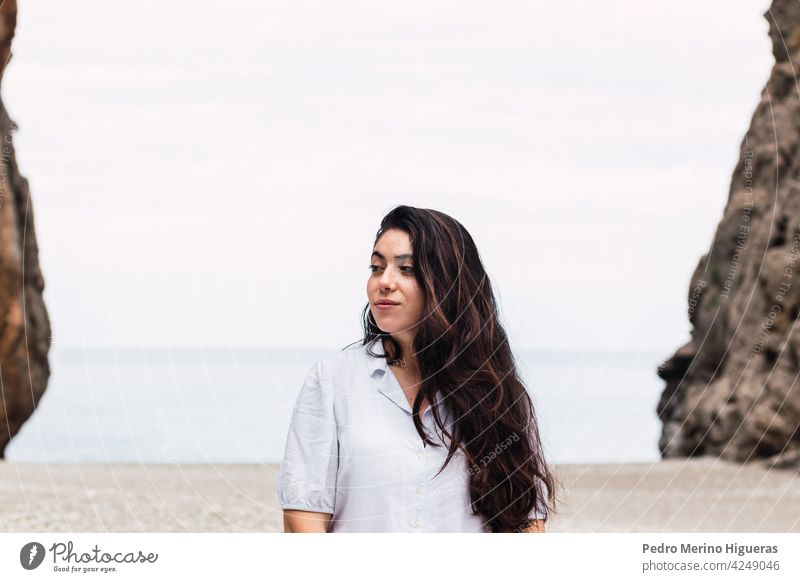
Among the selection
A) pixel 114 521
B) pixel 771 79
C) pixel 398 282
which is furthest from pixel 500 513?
pixel 771 79

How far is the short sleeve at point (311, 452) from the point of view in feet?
9.14

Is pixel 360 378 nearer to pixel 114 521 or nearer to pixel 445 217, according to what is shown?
→ pixel 445 217

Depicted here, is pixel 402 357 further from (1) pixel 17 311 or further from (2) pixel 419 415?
(1) pixel 17 311

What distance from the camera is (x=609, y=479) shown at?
50.2 ft

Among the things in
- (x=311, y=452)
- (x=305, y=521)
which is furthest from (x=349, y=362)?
(x=305, y=521)

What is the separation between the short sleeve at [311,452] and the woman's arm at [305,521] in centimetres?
3

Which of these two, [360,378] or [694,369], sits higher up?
[360,378]

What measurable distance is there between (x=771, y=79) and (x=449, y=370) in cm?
1581

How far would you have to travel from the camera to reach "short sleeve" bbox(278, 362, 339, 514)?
2787 mm

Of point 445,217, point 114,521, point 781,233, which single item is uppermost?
point 445,217

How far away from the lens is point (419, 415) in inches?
116

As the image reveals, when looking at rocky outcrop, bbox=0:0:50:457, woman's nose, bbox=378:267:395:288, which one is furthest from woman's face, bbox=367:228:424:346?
rocky outcrop, bbox=0:0:50:457
